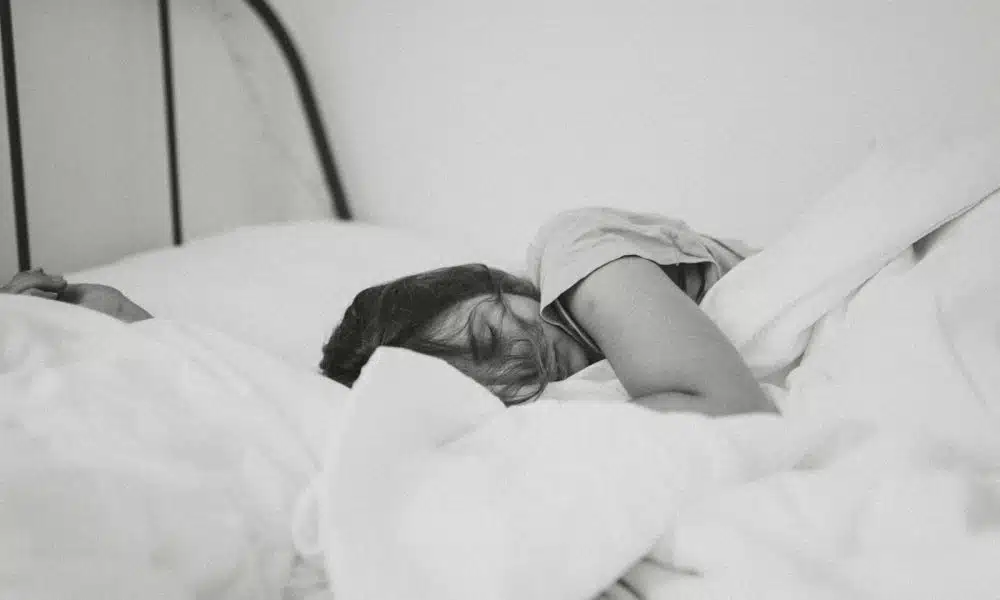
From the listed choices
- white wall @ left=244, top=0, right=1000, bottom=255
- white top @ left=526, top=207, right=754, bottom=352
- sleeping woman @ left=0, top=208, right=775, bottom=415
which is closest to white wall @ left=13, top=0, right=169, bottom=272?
white wall @ left=244, top=0, right=1000, bottom=255

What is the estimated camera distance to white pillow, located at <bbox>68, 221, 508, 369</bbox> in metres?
1.02

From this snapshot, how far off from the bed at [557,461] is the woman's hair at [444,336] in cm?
7

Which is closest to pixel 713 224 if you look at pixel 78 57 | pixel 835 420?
pixel 835 420

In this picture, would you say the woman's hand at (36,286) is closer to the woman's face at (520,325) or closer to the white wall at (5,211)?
the white wall at (5,211)

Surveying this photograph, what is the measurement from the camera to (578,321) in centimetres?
81

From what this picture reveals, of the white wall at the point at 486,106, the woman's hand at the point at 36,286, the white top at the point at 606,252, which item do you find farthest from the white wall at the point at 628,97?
the woman's hand at the point at 36,286

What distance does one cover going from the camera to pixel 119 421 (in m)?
0.58

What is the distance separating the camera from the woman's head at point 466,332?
744 mm

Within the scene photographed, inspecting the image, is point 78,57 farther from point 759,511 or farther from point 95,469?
point 759,511

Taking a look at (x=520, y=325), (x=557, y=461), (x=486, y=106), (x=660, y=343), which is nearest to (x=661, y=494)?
(x=557, y=461)

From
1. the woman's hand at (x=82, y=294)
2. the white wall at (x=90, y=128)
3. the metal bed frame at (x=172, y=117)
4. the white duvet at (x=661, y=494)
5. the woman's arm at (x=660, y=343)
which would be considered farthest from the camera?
the white wall at (x=90, y=128)

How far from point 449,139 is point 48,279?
748 mm

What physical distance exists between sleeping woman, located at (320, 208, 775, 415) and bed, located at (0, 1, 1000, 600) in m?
0.06

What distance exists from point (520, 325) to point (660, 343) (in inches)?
6.5
